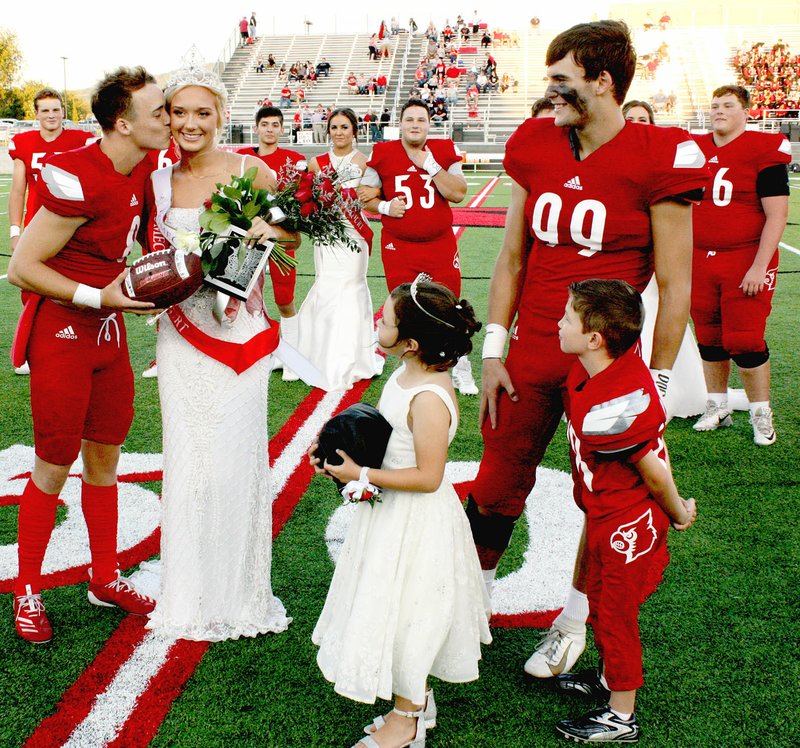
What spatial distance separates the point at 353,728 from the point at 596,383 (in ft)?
4.31

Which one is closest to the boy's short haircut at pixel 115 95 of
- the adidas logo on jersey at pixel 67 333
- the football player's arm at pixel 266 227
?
the football player's arm at pixel 266 227

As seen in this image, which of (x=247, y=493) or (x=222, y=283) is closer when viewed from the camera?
(x=222, y=283)

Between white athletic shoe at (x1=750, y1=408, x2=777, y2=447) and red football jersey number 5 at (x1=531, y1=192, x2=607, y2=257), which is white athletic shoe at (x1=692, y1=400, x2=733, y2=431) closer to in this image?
white athletic shoe at (x1=750, y1=408, x2=777, y2=447)

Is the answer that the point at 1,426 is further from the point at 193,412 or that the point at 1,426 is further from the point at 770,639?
the point at 770,639

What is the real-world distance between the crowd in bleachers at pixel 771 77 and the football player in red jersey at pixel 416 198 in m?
31.5

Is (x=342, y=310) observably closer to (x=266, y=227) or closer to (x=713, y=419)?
(x=713, y=419)

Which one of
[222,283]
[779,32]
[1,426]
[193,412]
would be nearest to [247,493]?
[193,412]

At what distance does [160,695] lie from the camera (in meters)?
2.66

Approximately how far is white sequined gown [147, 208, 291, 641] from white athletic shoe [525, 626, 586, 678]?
3.09ft

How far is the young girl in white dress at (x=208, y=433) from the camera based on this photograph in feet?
9.58

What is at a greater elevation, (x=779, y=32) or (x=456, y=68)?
(x=779, y=32)

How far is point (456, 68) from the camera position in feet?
134

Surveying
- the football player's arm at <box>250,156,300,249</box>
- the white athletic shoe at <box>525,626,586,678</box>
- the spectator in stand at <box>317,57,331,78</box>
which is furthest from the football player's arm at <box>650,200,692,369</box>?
the spectator in stand at <box>317,57,331,78</box>

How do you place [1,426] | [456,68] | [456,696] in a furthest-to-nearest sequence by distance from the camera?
[456,68]
[1,426]
[456,696]
